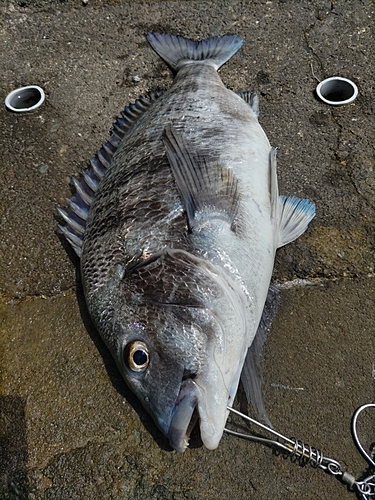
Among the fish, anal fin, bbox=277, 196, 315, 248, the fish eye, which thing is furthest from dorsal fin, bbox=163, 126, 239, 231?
the fish eye

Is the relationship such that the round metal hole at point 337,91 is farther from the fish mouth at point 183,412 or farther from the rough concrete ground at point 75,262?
the fish mouth at point 183,412

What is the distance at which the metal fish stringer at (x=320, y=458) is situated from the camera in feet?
7.16

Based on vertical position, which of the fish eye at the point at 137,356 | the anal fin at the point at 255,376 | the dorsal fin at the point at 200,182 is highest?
the dorsal fin at the point at 200,182

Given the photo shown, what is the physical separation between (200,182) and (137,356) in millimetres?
1063

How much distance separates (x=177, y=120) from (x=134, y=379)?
173 centimetres

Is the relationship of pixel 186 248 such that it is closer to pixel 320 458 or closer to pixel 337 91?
pixel 320 458

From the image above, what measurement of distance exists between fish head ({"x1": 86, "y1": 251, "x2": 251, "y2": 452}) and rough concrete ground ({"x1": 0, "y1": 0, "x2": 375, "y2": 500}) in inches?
18.8

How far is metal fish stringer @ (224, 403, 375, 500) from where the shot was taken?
2.18 meters

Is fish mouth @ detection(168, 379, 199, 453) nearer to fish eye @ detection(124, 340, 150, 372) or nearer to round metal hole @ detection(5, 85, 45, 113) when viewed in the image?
fish eye @ detection(124, 340, 150, 372)

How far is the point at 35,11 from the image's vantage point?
435 centimetres

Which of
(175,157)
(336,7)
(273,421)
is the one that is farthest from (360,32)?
(273,421)

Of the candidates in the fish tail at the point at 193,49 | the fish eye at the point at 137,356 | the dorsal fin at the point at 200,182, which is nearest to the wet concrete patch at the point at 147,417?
the fish eye at the point at 137,356

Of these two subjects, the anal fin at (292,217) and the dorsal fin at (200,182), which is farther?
the anal fin at (292,217)

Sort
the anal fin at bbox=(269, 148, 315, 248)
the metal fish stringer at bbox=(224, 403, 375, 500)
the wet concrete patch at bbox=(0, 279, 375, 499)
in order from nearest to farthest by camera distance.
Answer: the metal fish stringer at bbox=(224, 403, 375, 500) < the wet concrete patch at bbox=(0, 279, 375, 499) < the anal fin at bbox=(269, 148, 315, 248)
